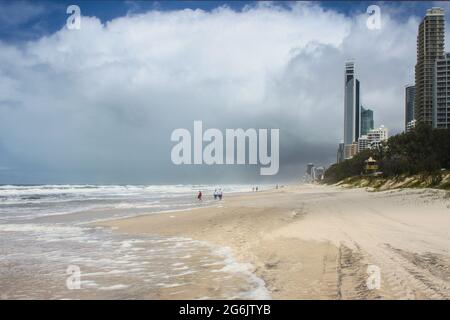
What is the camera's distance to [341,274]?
7.20 meters

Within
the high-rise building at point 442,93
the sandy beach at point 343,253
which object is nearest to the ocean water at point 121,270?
the sandy beach at point 343,253

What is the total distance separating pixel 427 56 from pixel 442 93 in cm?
3165

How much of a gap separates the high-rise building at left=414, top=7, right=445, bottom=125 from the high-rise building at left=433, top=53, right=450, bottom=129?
19.3 ft

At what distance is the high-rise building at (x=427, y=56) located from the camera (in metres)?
124

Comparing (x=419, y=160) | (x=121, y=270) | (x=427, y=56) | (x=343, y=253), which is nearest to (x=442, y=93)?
(x=427, y=56)

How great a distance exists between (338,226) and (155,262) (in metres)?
7.87

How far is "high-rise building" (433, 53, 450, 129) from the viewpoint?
110812 millimetres

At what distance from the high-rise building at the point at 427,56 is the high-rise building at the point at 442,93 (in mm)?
5881

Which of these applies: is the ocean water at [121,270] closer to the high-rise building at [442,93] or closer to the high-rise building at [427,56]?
the high-rise building at [442,93]

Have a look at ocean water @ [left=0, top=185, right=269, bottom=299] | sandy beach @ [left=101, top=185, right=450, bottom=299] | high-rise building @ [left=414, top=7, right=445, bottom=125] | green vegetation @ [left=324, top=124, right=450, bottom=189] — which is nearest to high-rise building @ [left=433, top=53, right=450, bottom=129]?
high-rise building @ [left=414, top=7, right=445, bottom=125]

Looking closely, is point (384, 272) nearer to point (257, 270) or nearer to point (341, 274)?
point (341, 274)

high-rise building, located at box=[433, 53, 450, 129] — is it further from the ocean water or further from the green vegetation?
the ocean water

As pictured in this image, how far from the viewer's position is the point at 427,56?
136m
